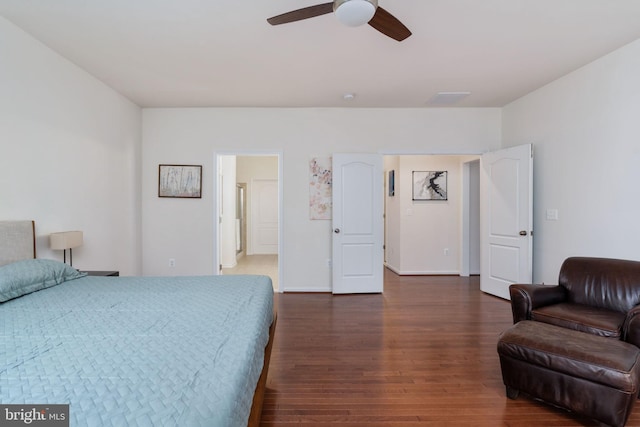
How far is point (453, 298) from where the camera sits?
13.7ft

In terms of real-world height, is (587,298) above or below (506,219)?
below

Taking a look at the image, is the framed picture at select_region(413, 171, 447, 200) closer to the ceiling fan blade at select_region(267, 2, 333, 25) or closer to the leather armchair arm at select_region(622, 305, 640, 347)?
the leather armchair arm at select_region(622, 305, 640, 347)

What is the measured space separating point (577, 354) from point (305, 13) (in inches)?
101

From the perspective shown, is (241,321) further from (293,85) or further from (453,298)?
(453,298)

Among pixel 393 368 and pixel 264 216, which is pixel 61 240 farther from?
pixel 264 216

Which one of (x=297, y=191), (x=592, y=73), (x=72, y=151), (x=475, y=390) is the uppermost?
(x=592, y=73)

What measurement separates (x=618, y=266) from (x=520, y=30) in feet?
6.92

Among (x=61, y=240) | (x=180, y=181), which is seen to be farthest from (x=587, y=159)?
(x=61, y=240)

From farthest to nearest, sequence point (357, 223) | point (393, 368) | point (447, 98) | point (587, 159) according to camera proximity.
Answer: point (357, 223) → point (447, 98) → point (587, 159) → point (393, 368)

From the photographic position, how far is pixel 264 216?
8.58m

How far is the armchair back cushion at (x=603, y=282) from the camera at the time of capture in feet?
7.82

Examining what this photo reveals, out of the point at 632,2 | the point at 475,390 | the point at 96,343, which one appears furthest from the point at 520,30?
the point at 96,343

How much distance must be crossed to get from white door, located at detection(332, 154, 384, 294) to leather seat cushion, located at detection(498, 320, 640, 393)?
2.46 m

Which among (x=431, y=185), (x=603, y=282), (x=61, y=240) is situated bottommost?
(x=603, y=282)
